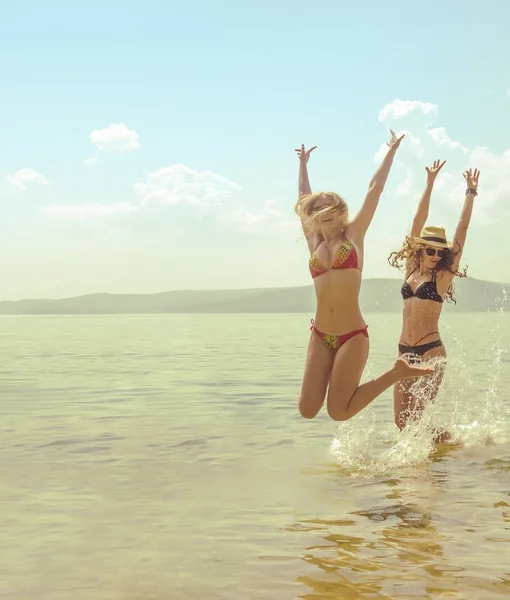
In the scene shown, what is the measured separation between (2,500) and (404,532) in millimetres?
3361

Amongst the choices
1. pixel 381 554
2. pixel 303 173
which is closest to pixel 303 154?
pixel 303 173

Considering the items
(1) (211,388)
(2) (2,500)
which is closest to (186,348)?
(1) (211,388)

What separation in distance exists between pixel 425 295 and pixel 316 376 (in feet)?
5.89

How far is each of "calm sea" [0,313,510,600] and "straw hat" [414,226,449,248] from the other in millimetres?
1886

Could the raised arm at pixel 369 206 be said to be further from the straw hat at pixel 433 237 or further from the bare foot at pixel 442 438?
the bare foot at pixel 442 438

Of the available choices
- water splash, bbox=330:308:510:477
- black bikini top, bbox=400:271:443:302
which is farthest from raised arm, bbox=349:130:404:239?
water splash, bbox=330:308:510:477

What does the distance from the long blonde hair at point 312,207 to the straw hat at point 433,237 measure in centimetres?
149

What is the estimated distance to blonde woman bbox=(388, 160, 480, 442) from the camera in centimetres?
855

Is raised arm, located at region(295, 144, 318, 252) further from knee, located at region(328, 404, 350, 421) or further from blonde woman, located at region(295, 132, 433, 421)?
knee, located at region(328, 404, 350, 421)

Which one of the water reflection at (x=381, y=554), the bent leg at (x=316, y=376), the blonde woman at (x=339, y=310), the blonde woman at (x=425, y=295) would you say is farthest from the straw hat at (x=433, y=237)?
the water reflection at (x=381, y=554)

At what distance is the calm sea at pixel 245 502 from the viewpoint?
4773 millimetres

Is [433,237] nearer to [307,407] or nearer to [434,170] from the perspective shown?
[434,170]

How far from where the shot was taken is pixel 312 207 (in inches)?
292

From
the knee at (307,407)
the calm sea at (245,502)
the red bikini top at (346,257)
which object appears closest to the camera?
the calm sea at (245,502)
